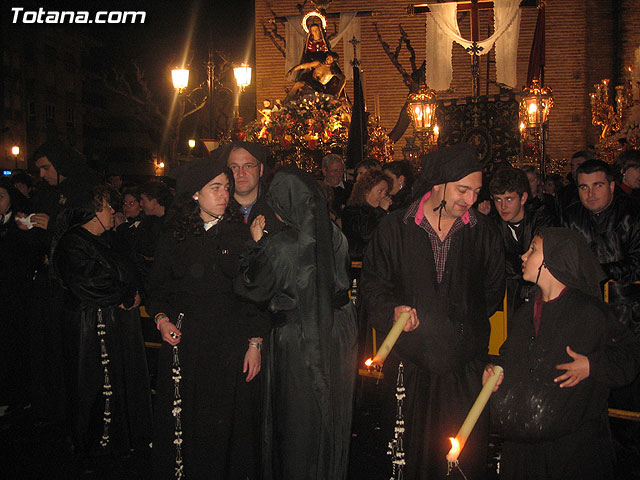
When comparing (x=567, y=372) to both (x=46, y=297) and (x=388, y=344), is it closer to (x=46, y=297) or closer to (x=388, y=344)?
(x=388, y=344)

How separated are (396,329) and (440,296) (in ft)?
2.58

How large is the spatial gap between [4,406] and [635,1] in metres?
23.3

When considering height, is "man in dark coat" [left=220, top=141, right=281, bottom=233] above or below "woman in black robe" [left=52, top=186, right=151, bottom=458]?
above

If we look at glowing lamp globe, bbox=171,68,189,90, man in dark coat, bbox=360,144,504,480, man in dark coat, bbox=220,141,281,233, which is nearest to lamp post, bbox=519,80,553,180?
glowing lamp globe, bbox=171,68,189,90

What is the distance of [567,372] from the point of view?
10.6 ft

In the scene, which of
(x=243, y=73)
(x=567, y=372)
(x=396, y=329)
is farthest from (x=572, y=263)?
(x=243, y=73)

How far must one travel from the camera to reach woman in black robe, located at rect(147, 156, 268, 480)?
439cm

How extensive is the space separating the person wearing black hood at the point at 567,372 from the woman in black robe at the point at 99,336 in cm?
330

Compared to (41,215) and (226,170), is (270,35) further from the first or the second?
(226,170)

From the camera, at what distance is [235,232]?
15.1ft

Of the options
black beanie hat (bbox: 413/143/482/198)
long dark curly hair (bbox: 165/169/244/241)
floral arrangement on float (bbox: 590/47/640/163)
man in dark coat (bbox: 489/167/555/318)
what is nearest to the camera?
black beanie hat (bbox: 413/143/482/198)

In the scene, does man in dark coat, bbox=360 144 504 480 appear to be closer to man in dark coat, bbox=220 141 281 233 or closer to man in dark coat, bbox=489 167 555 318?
man in dark coat, bbox=220 141 281 233

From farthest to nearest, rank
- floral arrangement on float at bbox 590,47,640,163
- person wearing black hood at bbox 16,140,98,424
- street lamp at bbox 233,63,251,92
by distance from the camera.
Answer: floral arrangement on float at bbox 590,47,640,163
street lamp at bbox 233,63,251,92
person wearing black hood at bbox 16,140,98,424

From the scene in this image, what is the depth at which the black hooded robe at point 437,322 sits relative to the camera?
13.5 feet
